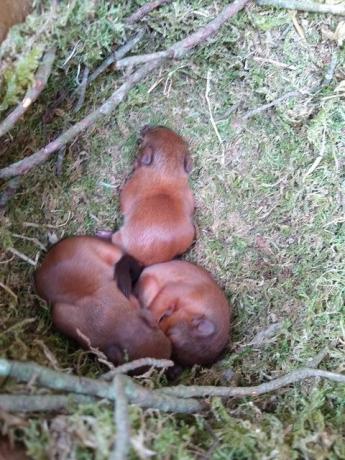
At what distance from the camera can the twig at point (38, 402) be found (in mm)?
Answer: 1823

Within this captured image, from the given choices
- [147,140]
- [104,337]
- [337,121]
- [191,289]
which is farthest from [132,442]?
[337,121]

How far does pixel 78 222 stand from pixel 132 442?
4.48 feet

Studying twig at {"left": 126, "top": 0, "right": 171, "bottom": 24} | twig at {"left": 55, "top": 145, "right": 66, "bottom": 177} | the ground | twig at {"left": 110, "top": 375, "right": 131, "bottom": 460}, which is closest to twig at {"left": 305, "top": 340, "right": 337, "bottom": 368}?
the ground

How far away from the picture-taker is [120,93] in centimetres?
274

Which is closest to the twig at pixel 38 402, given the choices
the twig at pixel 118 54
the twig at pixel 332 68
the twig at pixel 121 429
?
the twig at pixel 121 429

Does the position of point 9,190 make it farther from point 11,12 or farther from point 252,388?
point 252,388

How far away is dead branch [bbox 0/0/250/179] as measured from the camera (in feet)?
8.24

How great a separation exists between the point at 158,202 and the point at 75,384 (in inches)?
46.8

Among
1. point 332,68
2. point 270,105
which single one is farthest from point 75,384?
point 332,68

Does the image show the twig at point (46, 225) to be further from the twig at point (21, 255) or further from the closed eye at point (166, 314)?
the closed eye at point (166, 314)

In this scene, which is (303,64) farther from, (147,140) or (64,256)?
(64,256)

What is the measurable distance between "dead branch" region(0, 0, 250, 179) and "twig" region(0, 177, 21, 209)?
3.0 inches

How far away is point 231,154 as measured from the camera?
9.87ft

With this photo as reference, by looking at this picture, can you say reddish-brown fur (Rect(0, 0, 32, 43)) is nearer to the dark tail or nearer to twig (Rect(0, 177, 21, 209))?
twig (Rect(0, 177, 21, 209))
